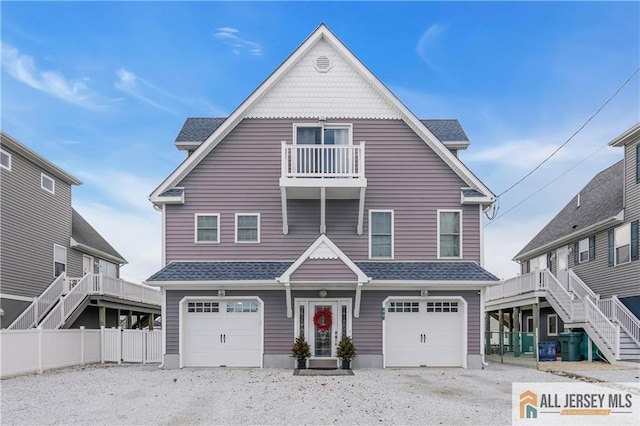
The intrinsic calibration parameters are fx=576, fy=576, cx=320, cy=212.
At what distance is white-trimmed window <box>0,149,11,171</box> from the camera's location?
21.3m

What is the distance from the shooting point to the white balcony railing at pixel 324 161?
1781cm

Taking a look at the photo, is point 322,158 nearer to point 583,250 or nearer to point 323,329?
point 323,329

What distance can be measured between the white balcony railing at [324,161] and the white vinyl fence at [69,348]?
8.39 m

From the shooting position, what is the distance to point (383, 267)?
18.4m

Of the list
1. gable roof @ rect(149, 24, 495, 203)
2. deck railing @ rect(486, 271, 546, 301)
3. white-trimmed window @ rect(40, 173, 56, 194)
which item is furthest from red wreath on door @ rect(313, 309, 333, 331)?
white-trimmed window @ rect(40, 173, 56, 194)

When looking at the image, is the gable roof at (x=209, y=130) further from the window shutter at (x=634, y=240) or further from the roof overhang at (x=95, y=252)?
the roof overhang at (x=95, y=252)

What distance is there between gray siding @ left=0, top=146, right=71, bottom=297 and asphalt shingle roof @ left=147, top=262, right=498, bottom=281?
756 centimetres

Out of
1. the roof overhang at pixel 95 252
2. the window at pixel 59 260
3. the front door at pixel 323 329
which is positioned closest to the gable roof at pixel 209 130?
the front door at pixel 323 329

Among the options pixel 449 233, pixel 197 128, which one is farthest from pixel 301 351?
pixel 197 128

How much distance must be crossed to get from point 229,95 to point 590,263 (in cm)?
1680

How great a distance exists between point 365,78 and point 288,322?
8.35 m

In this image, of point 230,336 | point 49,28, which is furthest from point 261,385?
point 49,28

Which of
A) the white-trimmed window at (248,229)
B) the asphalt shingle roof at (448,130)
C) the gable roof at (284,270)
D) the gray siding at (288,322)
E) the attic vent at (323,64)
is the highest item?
the attic vent at (323,64)

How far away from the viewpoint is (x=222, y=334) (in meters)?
18.3
